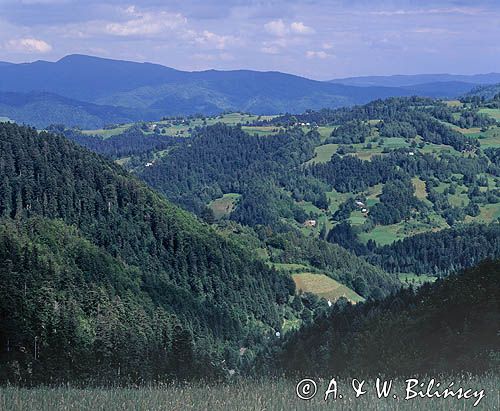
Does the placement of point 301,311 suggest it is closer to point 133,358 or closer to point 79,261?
point 79,261

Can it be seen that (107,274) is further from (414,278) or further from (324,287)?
(414,278)

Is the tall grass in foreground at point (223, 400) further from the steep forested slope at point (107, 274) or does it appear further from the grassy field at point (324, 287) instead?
the grassy field at point (324, 287)

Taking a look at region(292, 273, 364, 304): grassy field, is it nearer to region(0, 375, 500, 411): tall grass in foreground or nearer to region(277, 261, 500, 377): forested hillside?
region(277, 261, 500, 377): forested hillside

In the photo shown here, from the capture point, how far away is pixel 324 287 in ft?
478

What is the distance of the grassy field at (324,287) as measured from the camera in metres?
142

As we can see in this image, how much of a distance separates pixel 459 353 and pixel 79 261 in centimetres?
8442

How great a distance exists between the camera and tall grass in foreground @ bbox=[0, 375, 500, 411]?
13.6m

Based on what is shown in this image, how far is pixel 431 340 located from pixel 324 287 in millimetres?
114277

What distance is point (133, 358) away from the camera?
52188mm

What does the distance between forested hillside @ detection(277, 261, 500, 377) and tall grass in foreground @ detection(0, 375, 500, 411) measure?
820 centimetres

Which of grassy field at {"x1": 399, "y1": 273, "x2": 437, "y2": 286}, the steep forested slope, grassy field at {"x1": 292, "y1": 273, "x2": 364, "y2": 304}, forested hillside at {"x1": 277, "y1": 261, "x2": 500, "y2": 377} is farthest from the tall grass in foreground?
grassy field at {"x1": 399, "y1": 273, "x2": 437, "y2": 286}

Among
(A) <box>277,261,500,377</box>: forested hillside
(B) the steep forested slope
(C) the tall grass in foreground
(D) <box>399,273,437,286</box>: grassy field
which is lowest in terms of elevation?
(D) <box>399,273,437,286</box>: grassy field

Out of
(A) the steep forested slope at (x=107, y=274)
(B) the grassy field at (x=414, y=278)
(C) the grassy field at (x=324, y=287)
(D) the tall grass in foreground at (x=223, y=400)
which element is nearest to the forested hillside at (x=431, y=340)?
(D) the tall grass in foreground at (x=223, y=400)

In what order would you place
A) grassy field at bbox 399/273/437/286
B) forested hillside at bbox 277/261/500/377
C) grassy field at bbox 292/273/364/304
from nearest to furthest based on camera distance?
forested hillside at bbox 277/261/500/377 → grassy field at bbox 292/273/364/304 → grassy field at bbox 399/273/437/286
